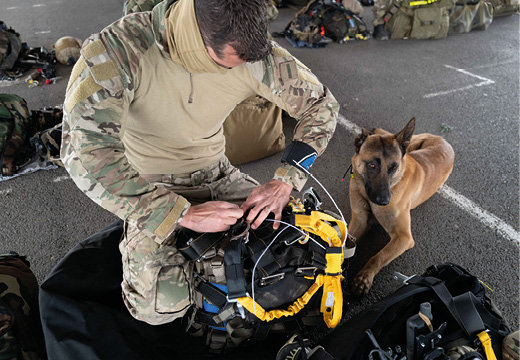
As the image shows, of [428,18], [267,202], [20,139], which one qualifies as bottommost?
[20,139]

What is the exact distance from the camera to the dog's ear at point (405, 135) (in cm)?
235

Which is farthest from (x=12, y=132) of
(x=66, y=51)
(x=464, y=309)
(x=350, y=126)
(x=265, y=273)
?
(x=464, y=309)

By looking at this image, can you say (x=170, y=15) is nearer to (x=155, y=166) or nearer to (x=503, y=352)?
(x=155, y=166)

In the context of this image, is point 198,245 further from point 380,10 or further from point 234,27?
point 380,10

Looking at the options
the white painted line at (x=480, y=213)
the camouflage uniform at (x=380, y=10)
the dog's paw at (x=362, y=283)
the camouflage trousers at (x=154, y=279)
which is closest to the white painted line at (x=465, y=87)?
the camouflage uniform at (x=380, y=10)

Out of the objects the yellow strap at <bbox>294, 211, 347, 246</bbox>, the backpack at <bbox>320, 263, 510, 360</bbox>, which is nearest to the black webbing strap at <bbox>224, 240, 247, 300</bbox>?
the yellow strap at <bbox>294, 211, 347, 246</bbox>

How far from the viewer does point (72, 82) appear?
1.46 metres

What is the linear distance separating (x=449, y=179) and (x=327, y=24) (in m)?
4.06

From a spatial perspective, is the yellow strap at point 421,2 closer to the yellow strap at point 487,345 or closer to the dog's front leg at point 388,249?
the dog's front leg at point 388,249

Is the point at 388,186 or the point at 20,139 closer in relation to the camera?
the point at 388,186

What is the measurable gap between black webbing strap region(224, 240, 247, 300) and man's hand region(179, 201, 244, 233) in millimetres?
114

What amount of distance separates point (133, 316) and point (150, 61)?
118 centimetres

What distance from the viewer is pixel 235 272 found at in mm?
1635

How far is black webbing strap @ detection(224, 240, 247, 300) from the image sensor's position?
5.35 ft
